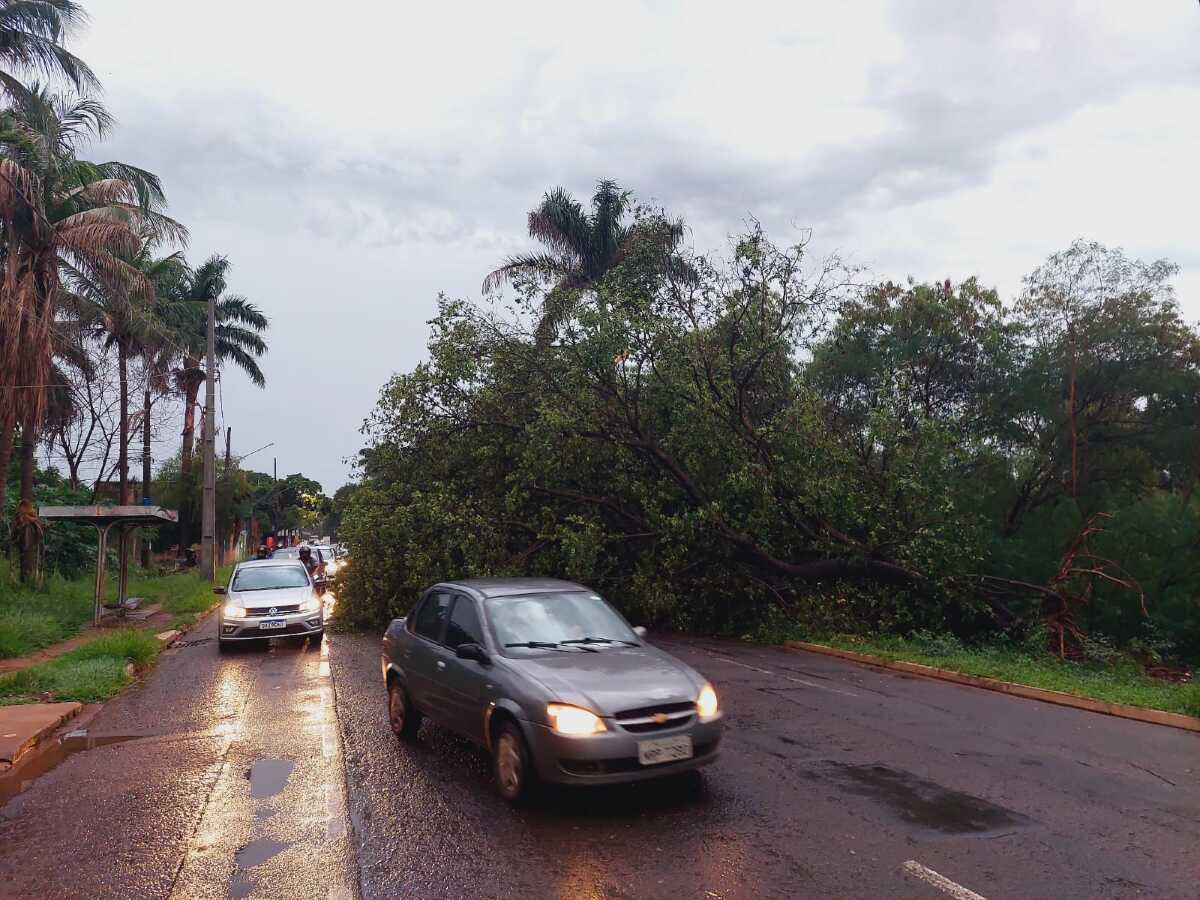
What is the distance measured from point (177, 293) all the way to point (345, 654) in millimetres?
29411

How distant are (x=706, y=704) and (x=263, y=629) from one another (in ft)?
38.5

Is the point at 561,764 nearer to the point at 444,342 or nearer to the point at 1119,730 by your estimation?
the point at 1119,730

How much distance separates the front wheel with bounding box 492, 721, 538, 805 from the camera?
20.2 feet

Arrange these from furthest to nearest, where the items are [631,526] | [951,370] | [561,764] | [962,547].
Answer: [951,370], [631,526], [962,547], [561,764]

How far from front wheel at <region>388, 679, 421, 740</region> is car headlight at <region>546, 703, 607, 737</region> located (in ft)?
9.07

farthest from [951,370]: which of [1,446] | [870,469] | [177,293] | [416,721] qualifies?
[177,293]

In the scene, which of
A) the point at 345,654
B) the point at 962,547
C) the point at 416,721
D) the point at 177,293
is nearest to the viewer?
the point at 416,721

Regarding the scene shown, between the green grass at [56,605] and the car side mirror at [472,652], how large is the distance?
1187cm

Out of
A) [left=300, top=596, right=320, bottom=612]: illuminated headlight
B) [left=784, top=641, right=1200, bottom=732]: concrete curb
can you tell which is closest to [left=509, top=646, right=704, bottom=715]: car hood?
[left=784, top=641, right=1200, bottom=732]: concrete curb

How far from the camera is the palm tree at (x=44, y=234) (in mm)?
18156

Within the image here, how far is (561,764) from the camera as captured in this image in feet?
19.4

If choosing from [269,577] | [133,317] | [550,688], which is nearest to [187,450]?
[133,317]

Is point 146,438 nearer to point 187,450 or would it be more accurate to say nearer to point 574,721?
point 187,450

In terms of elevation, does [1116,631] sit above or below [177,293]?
below
